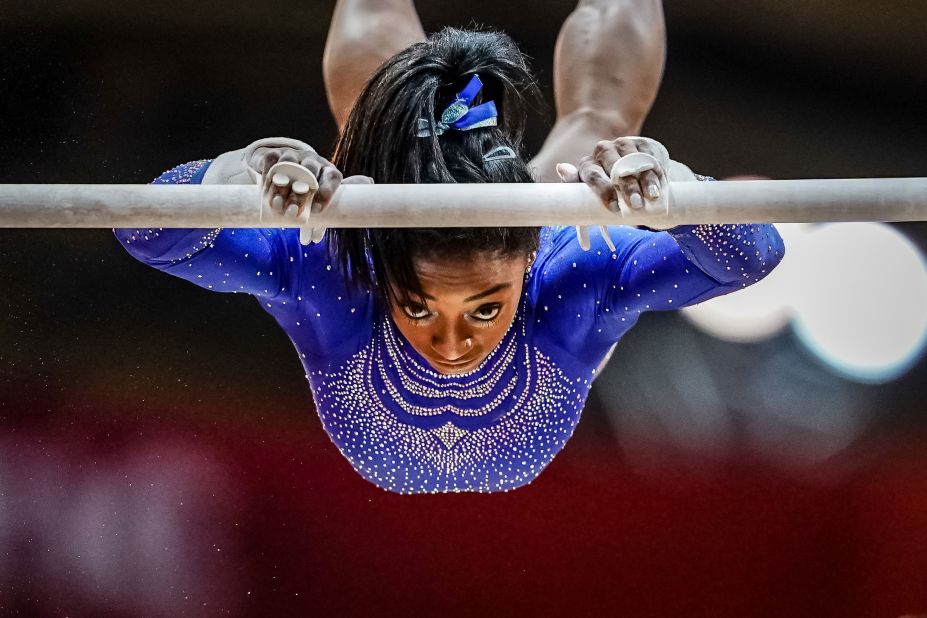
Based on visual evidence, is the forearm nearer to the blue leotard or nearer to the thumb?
the blue leotard

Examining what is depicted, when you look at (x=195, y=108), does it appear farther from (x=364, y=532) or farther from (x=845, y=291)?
(x=845, y=291)

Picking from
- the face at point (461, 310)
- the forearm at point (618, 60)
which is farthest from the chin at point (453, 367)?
the forearm at point (618, 60)

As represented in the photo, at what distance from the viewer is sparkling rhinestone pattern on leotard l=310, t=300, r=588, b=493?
1.10m

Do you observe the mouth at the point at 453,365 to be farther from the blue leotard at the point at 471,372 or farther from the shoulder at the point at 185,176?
the shoulder at the point at 185,176

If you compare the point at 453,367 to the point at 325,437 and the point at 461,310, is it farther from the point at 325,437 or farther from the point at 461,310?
the point at 325,437

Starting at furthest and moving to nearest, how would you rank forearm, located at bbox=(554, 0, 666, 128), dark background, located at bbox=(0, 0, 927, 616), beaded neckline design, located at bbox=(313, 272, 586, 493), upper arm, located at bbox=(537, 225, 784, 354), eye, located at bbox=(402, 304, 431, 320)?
dark background, located at bbox=(0, 0, 927, 616) → forearm, located at bbox=(554, 0, 666, 128) → beaded neckline design, located at bbox=(313, 272, 586, 493) → eye, located at bbox=(402, 304, 431, 320) → upper arm, located at bbox=(537, 225, 784, 354)

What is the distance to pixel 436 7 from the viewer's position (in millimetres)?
1843

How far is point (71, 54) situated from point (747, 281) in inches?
54.4

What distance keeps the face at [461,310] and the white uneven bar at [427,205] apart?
15 centimetres

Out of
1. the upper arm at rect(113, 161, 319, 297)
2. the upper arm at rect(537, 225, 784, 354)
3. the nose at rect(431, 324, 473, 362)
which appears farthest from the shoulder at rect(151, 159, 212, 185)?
the upper arm at rect(537, 225, 784, 354)

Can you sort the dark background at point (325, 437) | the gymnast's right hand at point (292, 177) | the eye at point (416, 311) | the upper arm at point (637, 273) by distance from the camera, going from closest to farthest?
the gymnast's right hand at point (292, 177)
the upper arm at point (637, 273)
the eye at point (416, 311)
the dark background at point (325, 437)

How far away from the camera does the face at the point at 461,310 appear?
0.91m

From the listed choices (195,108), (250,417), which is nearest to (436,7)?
(195,108)

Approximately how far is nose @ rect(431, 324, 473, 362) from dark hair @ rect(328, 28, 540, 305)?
5 centimetres
